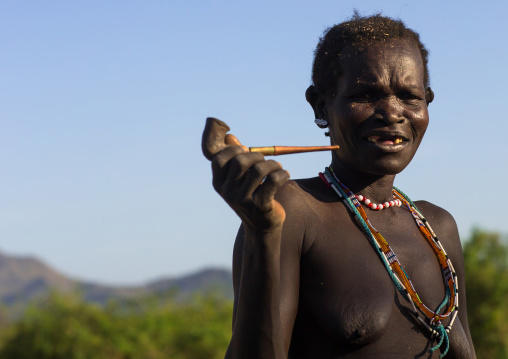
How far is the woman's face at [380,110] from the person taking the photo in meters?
3.72

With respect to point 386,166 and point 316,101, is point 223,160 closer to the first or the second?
point 386,166

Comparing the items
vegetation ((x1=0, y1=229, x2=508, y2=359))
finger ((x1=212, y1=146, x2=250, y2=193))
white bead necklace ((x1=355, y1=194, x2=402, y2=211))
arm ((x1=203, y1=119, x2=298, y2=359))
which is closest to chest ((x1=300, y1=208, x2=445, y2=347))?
white bead necklace ((x1=355, y1=194, x2=402, y2=211))

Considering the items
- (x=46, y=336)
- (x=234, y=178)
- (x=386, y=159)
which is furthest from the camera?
(x=46, y=336)

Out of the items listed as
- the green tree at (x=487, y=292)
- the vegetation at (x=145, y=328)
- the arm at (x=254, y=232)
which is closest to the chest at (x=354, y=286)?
the arm at (x=254, y=232)

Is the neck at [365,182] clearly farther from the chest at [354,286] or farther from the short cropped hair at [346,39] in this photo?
the short cropped hair at [346,39]

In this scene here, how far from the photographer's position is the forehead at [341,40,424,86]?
3752 mm

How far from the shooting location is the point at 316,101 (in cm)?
408

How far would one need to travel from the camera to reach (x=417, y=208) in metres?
4.35

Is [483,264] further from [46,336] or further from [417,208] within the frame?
[417,208]

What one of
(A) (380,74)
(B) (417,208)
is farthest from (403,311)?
(A) (380,74)

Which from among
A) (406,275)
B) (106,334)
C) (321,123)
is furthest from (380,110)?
(106,334)

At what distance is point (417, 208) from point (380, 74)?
38.2 inches

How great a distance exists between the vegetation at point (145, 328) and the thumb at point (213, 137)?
18136mm

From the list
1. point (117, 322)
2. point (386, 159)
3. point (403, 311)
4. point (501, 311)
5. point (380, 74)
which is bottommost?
point (501, 311)
